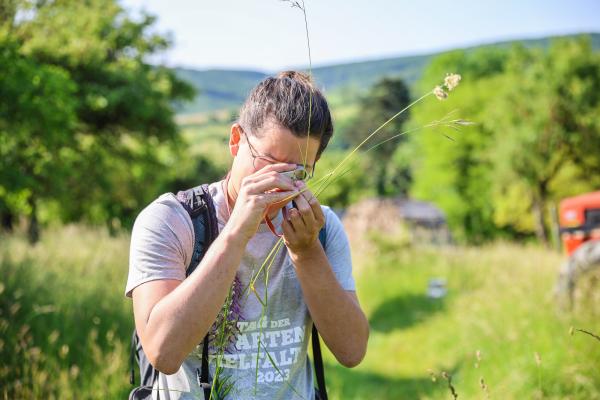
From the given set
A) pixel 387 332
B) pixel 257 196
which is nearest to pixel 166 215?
pixel 257 196

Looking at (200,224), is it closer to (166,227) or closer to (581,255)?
(166,227)

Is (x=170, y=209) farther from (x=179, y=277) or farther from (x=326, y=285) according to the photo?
(x=326, y=285)

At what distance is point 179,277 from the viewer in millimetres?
1656

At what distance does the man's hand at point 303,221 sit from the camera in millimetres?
1682

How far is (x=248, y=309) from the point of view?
181cm

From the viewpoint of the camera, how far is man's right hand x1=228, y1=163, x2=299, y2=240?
1.58 meters

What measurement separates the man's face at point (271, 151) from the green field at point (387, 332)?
2.79ft

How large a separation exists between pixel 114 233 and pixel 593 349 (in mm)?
7179

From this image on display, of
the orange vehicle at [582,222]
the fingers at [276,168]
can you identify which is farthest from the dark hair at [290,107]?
the orange vehicle at [582,222]

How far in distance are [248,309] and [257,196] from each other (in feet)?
1.34

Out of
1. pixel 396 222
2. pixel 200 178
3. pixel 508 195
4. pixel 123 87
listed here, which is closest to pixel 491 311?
pixel 396 222

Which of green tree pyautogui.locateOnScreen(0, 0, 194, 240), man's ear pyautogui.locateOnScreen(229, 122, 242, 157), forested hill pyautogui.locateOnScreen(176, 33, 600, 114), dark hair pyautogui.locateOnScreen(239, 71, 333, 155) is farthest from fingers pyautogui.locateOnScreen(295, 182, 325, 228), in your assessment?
forested hill pyautogui.locateOnScreen(176, 33, 600, 114)

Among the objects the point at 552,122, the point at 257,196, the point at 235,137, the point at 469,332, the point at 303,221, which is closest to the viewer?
the point at 257,196

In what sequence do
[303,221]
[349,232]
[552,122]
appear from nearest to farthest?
[303,221] → [349,232] → [552,122]
